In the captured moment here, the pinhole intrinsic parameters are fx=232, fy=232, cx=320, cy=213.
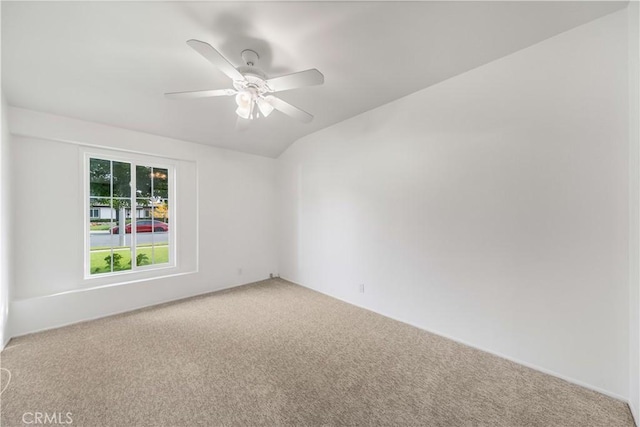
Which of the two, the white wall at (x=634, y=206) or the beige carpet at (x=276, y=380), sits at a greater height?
the white wall at (x=634, y=206)

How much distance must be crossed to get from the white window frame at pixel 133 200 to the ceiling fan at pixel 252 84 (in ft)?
6.68

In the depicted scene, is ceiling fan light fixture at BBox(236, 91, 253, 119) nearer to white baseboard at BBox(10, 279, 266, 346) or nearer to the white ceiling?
the white ceiling

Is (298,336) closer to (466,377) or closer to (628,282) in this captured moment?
(466,377)

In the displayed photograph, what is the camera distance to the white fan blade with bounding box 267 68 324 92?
5.30 feet

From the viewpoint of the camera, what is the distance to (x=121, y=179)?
3.30 metres

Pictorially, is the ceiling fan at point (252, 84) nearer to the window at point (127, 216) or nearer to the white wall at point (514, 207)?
the white wall at point (514, 207)

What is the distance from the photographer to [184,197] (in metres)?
3.74

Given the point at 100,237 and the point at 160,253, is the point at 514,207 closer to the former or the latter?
the point at 160,253

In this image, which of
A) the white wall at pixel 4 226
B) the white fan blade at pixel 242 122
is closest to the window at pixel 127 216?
the white wall at pixel 4 226

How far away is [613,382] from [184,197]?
499 cm

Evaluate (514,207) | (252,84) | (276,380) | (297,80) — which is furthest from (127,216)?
(514,207)

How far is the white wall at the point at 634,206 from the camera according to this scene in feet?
4.97

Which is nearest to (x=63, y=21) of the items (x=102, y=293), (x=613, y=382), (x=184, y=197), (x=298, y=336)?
(x=184, y=197)

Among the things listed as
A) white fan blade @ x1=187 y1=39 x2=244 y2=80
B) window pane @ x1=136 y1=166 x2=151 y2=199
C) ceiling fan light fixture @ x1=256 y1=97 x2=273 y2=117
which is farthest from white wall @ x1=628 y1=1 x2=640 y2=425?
window pane @ x1=136 y1=166 x2=151 y2=199
